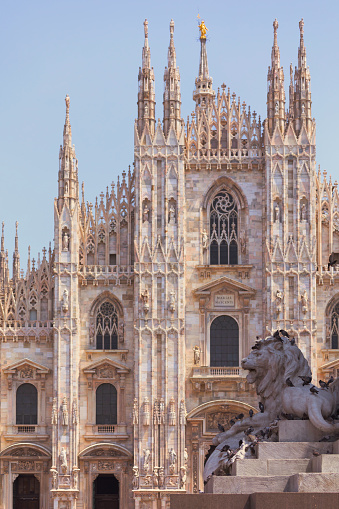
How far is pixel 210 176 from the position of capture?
4241cm

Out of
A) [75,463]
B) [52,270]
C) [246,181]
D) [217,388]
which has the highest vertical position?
[246,181]

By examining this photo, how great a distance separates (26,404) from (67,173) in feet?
28.6

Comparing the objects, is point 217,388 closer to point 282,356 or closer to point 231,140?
point 231,140

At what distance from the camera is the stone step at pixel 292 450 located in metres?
13.9

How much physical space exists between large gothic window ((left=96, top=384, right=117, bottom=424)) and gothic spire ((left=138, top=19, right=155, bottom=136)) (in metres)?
9.65

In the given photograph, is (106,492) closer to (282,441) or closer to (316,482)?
(282,441)

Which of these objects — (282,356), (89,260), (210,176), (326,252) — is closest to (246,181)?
(210,176)

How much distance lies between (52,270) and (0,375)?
4.36 meters

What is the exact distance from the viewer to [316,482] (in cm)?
1282

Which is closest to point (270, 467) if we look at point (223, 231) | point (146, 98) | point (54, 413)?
point (54, 413)

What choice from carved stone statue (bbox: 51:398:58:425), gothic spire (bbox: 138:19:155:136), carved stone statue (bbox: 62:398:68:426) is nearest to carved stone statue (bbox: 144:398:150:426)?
carved stone statue (bbox: 62:398:68:426)

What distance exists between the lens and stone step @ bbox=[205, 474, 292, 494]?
43.5ft

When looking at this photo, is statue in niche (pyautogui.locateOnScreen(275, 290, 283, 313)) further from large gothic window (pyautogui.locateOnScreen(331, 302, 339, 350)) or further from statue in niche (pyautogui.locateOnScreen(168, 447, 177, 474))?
statue in niche (pyautogui.locateOnScreen(168, 447, 177, 474))

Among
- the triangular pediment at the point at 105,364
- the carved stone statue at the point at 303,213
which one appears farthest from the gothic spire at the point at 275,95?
the triangular pediment at the point at 105,364
